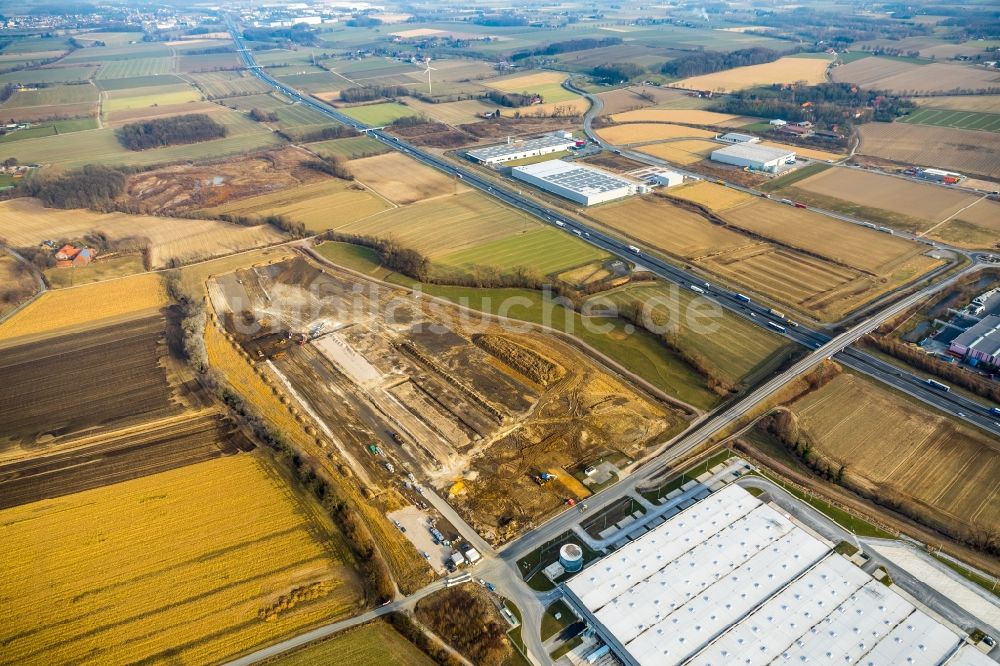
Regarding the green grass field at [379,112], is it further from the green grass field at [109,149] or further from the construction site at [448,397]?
the construction site at [448,397]

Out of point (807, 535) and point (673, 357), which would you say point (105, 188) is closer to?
point (673, 357)

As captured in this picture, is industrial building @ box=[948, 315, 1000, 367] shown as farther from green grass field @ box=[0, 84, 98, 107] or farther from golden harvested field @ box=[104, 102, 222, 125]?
green grass field @ box=[0, 84, 98, 107]

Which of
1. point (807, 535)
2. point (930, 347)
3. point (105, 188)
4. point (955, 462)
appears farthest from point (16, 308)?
point (930, 347)

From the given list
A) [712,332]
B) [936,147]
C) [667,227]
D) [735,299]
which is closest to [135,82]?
[667,227]

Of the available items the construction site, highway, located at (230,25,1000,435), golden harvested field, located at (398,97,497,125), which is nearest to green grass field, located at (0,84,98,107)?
golden harvested field, located at (398,97,497,125)

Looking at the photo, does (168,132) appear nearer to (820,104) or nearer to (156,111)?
(156,111)

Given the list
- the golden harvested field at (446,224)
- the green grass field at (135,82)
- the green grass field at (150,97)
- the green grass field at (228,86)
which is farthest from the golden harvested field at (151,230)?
the green grass field at (135,82)
